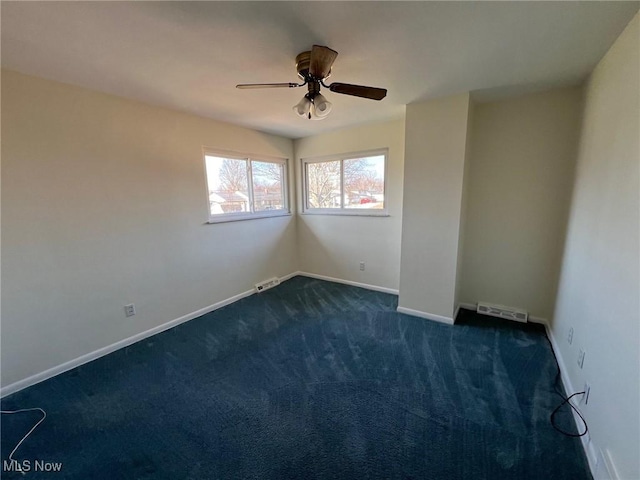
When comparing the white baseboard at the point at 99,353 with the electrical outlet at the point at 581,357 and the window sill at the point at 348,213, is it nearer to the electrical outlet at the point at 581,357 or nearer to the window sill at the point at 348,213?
the window sill at the point at 348,213

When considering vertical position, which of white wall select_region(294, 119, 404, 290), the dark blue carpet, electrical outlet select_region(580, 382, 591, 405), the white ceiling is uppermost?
the white ceiling

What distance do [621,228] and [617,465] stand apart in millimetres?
1074

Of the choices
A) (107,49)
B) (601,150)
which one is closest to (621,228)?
(601,150)

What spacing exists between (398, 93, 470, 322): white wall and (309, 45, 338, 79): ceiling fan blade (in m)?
1.38

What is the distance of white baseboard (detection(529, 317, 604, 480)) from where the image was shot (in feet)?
4.43

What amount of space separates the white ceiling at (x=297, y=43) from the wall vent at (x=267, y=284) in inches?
97.7

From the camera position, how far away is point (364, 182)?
3.74 meters

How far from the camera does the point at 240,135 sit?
344 centimetres

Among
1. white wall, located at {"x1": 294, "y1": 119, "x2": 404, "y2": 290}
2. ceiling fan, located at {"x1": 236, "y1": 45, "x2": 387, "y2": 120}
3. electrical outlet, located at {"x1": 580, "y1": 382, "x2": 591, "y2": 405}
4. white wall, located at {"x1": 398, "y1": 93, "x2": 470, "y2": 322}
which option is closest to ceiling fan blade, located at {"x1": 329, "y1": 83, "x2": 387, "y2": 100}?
ceiling fan, located at {"x1": 236, "y1": 45, "x2": 387, "y2": 120}

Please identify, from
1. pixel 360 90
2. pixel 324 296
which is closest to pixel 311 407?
pixel 324 296

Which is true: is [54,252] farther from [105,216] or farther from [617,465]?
[617,465]

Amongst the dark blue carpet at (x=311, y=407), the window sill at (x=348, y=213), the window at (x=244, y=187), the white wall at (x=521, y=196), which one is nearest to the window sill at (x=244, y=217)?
the window at (x=244, y=187)

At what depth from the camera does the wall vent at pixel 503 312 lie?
282cm

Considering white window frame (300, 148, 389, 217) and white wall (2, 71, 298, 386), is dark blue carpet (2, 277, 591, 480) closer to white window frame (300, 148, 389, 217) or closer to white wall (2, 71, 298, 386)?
white wall (2, 71, 298, 386)
